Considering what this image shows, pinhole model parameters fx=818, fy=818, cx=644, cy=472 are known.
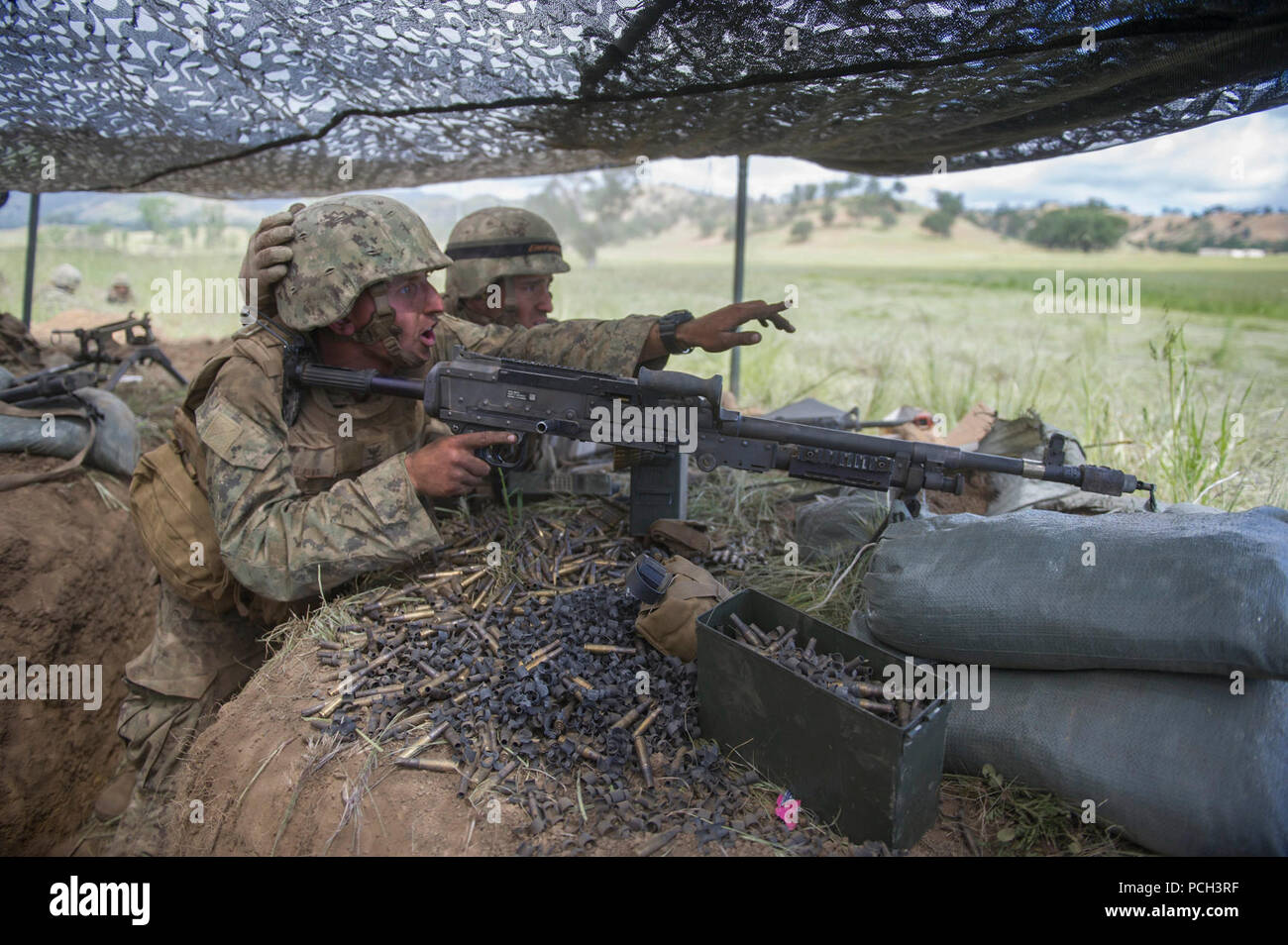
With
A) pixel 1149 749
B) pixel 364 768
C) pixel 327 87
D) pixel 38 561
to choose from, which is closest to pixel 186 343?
pixel 38 561

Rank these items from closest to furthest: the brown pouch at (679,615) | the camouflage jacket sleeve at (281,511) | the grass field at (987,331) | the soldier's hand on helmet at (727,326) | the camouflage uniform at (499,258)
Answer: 1. the brown pouch at (679,615)
2. the camouflage jacket sleeve at (281,511)
3. the soldier's hand on helmet at (727,326)
4. the camouflage uniform at (499,258)
5. the grass field at (987,331)

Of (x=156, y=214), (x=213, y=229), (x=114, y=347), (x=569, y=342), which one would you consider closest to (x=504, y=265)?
(x=569, y=342)

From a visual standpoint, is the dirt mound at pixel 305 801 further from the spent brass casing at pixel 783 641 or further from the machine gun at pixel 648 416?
the machine gun at pixel 648 416

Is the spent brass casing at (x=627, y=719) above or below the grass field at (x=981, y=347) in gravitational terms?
below

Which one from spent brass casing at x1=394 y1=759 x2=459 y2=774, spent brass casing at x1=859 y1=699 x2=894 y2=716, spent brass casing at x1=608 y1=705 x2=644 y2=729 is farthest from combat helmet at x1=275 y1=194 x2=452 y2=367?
spent brass casing at x1=859 y1=699 x2=894 y2=716

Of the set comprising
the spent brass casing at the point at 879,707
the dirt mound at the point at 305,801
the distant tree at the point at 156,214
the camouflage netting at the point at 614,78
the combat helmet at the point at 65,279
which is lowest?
the dirt mound at the point at 305,801

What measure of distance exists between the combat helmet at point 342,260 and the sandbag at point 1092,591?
2433 millimetres

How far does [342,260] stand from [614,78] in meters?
1.45

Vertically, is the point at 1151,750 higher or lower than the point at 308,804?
higher

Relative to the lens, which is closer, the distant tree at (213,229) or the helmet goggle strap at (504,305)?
the helmet goggle strap at (504,305)

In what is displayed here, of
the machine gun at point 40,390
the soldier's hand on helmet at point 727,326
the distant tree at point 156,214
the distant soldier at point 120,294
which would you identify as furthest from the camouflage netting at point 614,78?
the distant tree at point 156,214

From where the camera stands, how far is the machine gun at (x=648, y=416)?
352 cm

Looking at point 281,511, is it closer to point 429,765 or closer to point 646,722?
point 429,765

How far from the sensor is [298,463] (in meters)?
3.88
